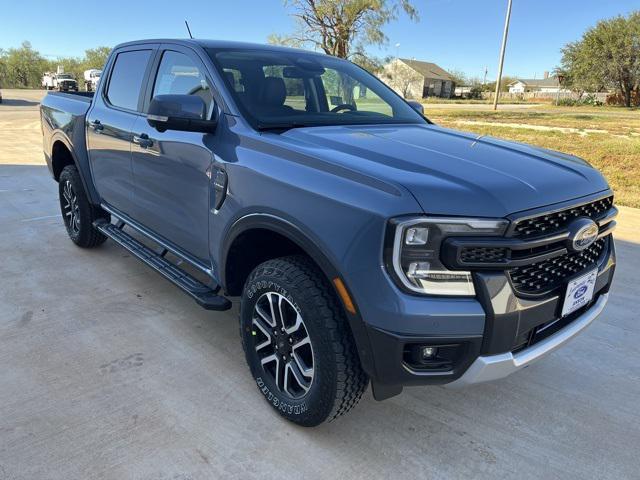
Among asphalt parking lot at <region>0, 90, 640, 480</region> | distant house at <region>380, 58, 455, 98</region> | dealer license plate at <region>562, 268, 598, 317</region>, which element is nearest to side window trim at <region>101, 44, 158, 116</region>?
asphalt parking lot at <region>0, 90, 640, 480</region>

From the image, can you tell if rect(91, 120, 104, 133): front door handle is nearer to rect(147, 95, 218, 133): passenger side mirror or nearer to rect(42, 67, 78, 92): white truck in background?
rect(147, 95, 218, 133): passenger side mirror

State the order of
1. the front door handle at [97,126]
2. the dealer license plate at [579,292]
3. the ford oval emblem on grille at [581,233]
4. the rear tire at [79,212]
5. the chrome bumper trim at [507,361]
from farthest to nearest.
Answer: the rear tire at [79,212], the front door handle at [97,126], the dealer license plate at [579,292], the ford oval emblem on grille at [581,233], the chrome bumper trim at [507,361]

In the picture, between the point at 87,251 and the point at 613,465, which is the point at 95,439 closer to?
the point at 613,465

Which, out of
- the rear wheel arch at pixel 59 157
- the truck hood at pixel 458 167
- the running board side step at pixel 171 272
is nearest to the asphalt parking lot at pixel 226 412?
the running board side step at pixel 171 272

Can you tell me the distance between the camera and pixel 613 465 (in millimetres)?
2271

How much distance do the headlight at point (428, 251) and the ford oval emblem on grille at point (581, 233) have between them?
41 centimetres

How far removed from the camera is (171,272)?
128 inches

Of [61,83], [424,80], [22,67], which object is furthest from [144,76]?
[424,80]

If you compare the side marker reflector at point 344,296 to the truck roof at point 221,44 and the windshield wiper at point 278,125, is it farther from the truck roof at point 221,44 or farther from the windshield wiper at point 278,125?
the truck roof at point 221,44

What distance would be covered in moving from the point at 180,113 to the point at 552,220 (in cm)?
185

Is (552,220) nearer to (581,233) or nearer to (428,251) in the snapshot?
(581,233)

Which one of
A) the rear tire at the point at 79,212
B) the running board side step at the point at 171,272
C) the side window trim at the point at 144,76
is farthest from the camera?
the rear tire at the point at 79,212

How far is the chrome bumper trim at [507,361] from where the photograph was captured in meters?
1.96

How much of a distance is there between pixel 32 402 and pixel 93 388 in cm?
28
